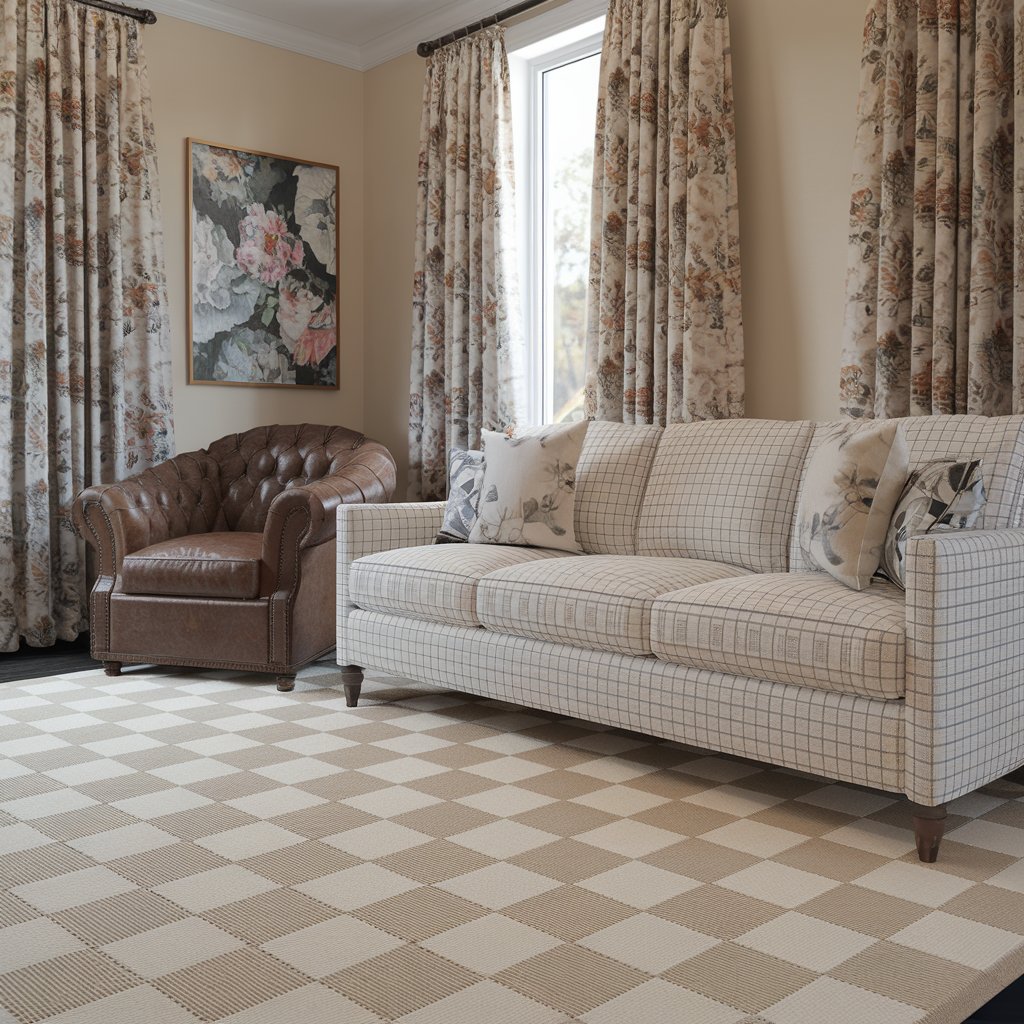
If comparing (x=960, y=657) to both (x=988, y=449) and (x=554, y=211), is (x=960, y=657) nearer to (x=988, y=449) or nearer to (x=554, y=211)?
(x=988, y=449)

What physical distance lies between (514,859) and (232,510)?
2.77m

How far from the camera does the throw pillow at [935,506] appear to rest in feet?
7.86

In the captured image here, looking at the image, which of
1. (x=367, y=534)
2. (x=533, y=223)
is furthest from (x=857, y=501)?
(x=533, y=223)

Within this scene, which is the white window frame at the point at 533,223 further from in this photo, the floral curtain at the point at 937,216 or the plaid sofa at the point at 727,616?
the floral curtain at the point at 937,216

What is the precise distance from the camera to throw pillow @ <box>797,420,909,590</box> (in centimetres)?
251

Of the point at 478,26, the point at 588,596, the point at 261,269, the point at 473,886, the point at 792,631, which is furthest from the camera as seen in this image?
the point at 261,269

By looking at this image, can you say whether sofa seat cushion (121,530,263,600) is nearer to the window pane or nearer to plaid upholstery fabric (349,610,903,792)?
plaid upholstery fabric (349,610,903,792)

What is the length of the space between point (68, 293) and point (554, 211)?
2091 millimetres

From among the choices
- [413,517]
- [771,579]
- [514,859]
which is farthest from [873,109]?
[514,859]

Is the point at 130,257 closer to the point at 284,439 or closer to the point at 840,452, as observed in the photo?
the point at 284,439

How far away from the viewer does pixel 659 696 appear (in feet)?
8.61

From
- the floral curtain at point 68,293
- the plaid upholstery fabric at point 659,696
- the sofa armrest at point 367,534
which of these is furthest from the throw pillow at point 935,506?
the floral curtain at point 68,293

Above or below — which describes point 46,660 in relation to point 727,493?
below

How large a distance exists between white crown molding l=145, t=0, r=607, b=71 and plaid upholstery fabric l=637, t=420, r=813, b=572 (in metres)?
1.95
